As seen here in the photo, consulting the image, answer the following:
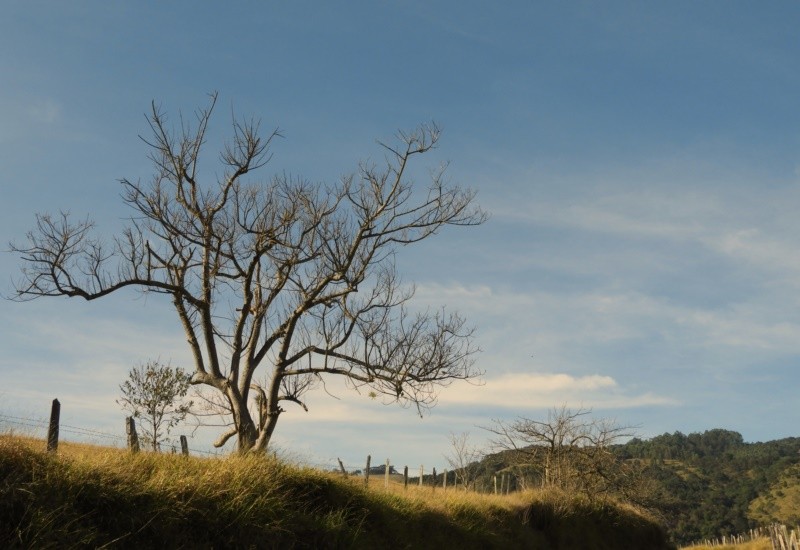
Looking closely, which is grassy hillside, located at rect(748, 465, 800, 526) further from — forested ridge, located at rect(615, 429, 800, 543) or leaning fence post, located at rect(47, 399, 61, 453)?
A: leaning fence post, located at rect(47, 399, 61, 453)

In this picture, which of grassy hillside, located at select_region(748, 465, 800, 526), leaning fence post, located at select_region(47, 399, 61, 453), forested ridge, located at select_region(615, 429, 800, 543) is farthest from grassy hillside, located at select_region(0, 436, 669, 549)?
grassy hillside, located at select_region(748, 465, 800, 526)

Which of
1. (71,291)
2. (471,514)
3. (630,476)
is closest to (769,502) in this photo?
(630,476)

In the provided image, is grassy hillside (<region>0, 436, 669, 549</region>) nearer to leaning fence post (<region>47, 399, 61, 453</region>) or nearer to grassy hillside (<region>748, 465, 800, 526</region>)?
leaning fence post (<region>47, 399, 61, 453</region>)

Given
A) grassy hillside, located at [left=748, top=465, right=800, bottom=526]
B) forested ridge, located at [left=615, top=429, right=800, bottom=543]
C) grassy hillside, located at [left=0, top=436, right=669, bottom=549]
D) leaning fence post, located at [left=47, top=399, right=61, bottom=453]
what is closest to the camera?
grassy hillside, located at [left=0, top=436, right=669, bottom=549]

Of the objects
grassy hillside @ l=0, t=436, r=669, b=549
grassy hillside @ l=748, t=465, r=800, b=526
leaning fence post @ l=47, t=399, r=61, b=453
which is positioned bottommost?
grassy hillside @ l=748, t=465, r=800, b=526

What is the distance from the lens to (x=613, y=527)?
31.0 meters

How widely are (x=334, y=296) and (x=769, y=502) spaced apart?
112283 millimetres

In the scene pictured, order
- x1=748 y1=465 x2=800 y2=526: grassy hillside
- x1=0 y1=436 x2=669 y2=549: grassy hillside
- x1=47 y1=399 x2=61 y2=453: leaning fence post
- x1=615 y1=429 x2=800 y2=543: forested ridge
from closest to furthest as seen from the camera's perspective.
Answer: x1=0 y1=436 x2=669 y2=549: grassy hillside
x1=47 y1=399 x2=61 y2=453: leaning fence post
x1=615 y1=429 x2=800 y2=543: forested ridge
x1=748 y1=465 x2=800 y2=526: grassy hillside

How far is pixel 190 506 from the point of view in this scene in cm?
984

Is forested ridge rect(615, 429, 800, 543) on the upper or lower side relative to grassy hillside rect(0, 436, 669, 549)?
lower

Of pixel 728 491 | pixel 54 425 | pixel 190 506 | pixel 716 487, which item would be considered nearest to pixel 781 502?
pixel 728 491

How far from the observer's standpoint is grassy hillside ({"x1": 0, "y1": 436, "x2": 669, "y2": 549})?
8211 mm

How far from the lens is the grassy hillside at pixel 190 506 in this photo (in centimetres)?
821

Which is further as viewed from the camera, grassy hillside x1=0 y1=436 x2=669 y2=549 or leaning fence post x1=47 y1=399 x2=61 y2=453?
leaning fence post x1=47 y1=399 x2=61 y2=453
